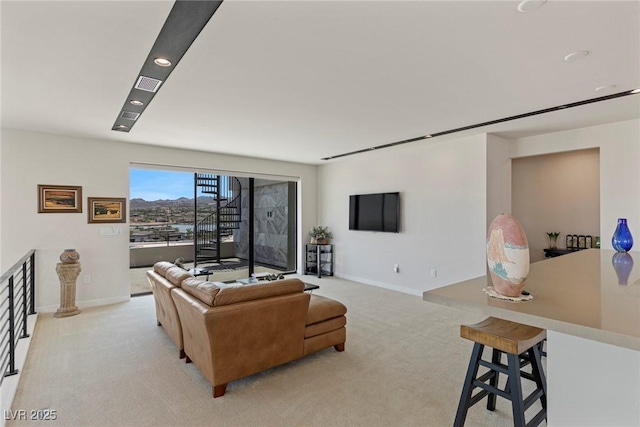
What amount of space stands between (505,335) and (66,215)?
5.61m

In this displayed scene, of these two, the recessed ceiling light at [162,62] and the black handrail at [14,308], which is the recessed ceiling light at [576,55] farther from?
the black handrail at [14,308]

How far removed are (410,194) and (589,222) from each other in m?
2.95

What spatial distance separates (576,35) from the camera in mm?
2020

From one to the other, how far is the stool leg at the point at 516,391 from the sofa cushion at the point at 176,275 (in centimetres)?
256

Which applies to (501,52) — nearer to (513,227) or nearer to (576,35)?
(576,35)

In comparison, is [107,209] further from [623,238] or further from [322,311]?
[623,238]

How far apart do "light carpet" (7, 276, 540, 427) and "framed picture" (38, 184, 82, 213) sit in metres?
1.73

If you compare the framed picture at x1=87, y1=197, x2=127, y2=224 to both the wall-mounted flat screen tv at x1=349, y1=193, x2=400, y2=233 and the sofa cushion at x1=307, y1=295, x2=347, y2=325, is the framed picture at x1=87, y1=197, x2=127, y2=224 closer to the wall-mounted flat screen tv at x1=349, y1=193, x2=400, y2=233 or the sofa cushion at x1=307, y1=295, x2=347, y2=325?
the sofa cushion at x1=307, y1=295, x2=347, y2=325

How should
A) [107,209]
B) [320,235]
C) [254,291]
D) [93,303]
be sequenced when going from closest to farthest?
1. [254,291]
2. [93,303]
3. [107,209]
4. [320,235]

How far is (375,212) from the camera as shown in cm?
615

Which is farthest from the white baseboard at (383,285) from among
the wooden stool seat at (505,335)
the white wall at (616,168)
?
the wooden stool seat at (505,335)

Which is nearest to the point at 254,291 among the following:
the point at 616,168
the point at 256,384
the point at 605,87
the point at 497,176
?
the point at 256,384

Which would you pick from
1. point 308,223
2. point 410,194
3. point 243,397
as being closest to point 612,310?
point 243,397

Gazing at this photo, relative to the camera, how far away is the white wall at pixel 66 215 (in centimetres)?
432
